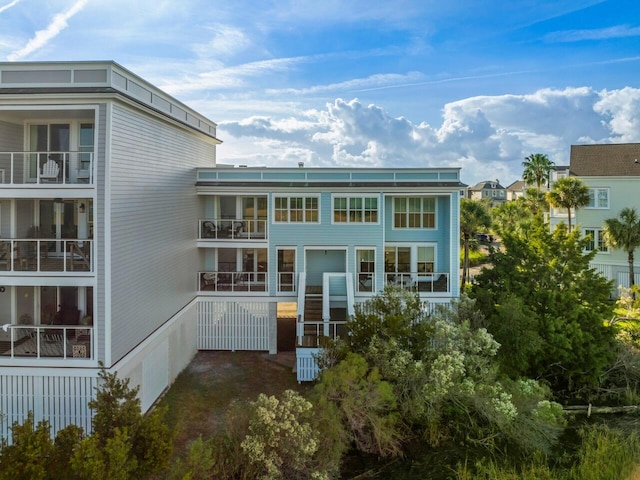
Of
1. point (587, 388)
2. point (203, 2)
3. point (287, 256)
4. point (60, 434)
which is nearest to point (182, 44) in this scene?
point (203, 2)

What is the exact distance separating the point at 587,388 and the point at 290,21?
21185 millimetres

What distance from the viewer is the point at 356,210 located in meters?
22.0

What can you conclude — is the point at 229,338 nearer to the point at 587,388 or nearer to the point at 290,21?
the point at 290,21

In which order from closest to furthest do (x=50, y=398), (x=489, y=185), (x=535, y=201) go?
1. (x=50, y=398)
2. (x=535, y=201)
3. (x=489, y=185)

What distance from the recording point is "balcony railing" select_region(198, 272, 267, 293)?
22.5 metres

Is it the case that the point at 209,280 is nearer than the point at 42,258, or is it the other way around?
the point at 42,258

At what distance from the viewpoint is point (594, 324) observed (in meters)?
19.5

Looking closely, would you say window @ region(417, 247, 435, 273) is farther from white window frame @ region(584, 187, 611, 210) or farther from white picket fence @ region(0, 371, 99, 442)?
white window frame @ region(584, 187, 611, 210)

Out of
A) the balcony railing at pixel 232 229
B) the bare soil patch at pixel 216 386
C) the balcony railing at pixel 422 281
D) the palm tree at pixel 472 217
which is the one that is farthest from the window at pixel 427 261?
the palm tree at pixel 472 217

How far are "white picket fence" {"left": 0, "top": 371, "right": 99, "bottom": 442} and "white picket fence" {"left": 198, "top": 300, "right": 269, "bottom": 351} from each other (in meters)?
9.59

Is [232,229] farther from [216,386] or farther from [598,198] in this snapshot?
[598,198]

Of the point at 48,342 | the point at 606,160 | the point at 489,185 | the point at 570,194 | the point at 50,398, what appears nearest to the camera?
the point at 50,398

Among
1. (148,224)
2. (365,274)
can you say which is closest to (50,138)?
(148,224)

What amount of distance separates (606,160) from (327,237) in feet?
92.0
